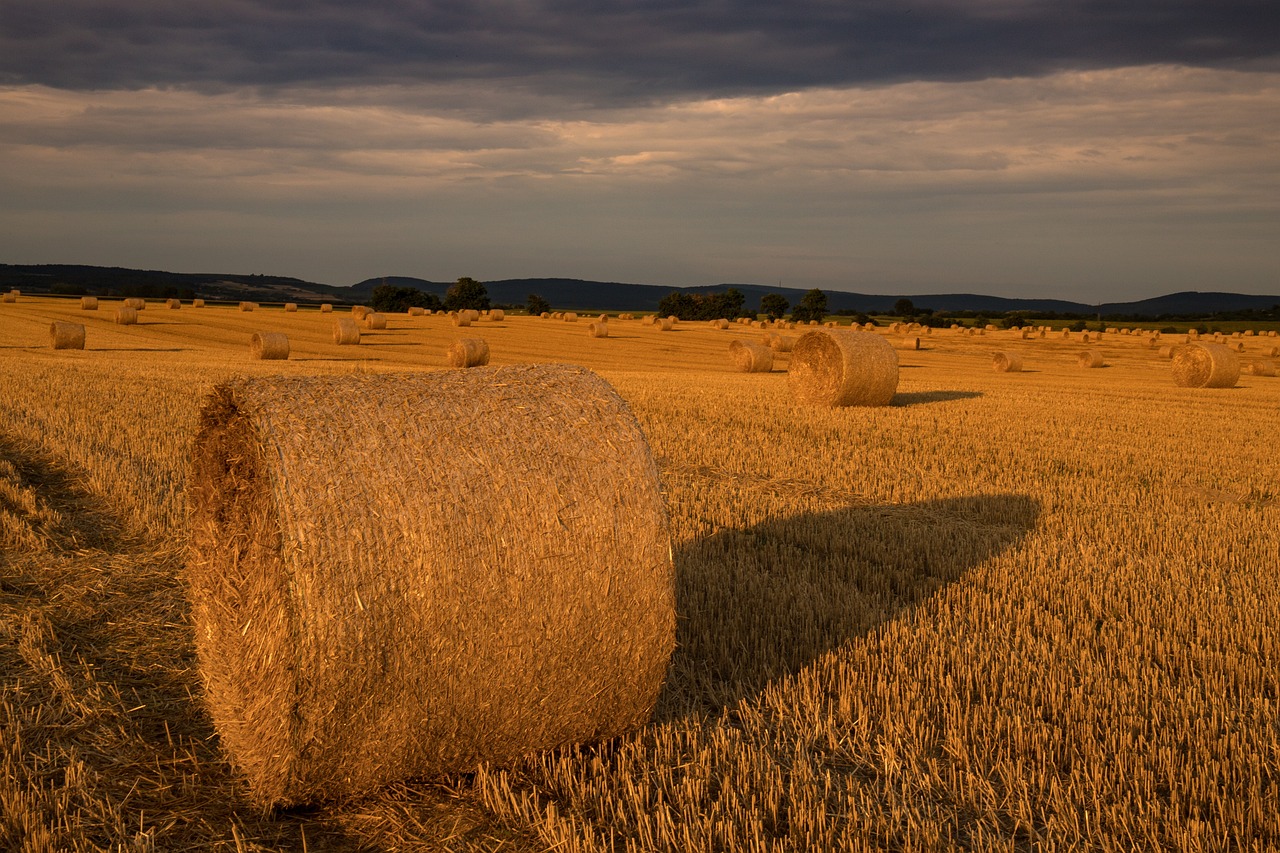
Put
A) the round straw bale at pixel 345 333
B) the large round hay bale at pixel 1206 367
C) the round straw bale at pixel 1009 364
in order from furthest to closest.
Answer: the round straw bale at pixel 345 333 → the round straw bale at pixel 1009 364 → the large round hay bale at pixel 1206 367

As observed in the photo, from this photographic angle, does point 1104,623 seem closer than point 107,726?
No

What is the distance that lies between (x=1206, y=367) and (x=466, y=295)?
74.2m

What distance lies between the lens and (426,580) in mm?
4070

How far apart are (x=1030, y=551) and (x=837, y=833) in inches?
179

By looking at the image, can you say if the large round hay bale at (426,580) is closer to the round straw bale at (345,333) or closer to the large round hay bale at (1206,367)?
the large round hay bale at (1206,367)

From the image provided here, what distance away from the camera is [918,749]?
4469 mm

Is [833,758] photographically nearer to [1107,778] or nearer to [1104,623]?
[1107,778]

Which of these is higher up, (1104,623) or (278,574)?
(278,574)

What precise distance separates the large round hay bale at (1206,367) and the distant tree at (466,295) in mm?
69368

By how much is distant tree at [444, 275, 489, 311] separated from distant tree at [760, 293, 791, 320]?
25.3m

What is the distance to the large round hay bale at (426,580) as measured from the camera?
3980 mm

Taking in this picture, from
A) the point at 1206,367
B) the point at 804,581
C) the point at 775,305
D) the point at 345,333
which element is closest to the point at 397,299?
the point at 775,305

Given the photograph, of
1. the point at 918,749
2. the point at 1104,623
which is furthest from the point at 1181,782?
the point at 1104,623

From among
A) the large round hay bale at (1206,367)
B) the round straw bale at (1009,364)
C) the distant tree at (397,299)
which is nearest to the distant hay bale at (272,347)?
the round straw bale at (1009,364)
